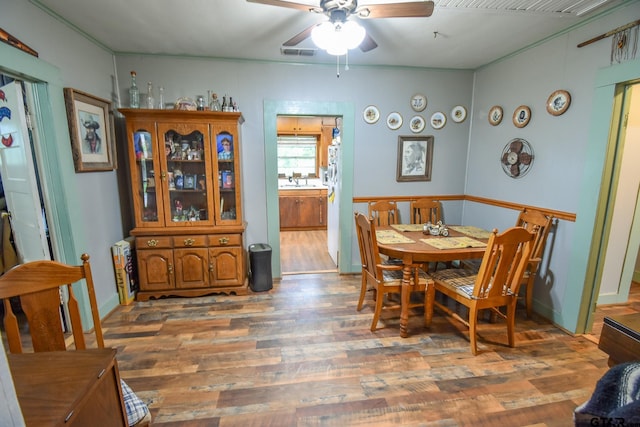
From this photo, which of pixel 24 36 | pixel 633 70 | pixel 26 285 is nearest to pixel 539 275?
pixel 633 70

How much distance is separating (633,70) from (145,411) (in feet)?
11.2

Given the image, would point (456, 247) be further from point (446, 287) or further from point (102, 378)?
point (102, 378)

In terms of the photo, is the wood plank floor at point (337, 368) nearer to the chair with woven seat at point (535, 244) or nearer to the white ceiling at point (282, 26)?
the chair with woven seat at point (535, 244)

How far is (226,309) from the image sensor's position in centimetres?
272

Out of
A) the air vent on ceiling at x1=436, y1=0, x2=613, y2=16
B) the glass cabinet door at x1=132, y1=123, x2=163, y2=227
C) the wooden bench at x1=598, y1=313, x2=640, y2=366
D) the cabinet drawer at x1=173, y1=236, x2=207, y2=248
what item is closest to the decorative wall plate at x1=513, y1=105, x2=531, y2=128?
the air vent on ceiling at x1=436, y1=0, x2=613, y2=16

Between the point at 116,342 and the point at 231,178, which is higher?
the point at 231,178

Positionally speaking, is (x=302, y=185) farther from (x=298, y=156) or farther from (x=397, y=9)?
(x=397, y=9)

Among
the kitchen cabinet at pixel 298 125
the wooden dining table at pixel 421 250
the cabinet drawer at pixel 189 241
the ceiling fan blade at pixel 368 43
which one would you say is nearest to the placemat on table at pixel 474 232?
the wooden dining table at pixel 421 250

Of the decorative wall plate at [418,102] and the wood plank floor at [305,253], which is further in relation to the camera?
the wood plank floor at [305,253]

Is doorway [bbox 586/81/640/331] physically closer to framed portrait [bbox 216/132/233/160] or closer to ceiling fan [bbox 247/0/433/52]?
ceiling fan [bbox 247/0/433/52]

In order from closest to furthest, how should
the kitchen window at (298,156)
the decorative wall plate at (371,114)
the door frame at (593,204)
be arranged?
the door frame at (593,204) → the decorative wall plate at (371,114) → the kitchen window at (298,156)

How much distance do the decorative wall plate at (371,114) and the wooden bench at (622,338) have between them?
2.73m

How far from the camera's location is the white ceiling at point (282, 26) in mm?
1949

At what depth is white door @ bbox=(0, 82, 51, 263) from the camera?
1903mm
